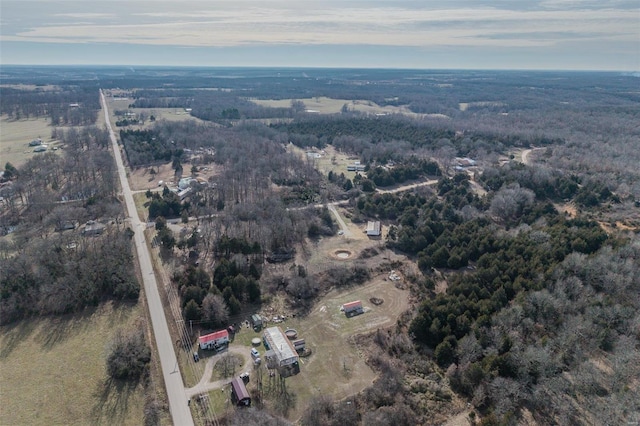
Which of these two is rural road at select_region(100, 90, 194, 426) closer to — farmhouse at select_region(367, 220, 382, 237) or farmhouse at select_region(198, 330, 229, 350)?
farmhouse at select_region(198, 330, 229, 350)

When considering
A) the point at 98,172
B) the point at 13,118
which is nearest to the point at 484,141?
the point at 98,172

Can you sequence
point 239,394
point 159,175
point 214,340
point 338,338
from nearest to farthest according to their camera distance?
point 239,394, point 214,340, point 338,338, point 159,175

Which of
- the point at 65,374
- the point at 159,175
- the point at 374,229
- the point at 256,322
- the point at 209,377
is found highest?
the point at 159,175

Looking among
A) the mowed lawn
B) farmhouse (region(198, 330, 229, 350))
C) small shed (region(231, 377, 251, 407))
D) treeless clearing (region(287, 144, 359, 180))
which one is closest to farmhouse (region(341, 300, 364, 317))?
farmhouse (region(198, 330, 229, 350))

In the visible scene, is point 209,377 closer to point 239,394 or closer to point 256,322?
point 239,394

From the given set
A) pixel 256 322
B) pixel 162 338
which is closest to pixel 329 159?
pixel 256 322

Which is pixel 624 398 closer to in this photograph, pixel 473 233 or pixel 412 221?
pixel 473 233
